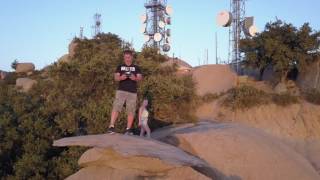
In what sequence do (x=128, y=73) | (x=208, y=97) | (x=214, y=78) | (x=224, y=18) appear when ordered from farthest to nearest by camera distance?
(x=224, y=18)
(x=214, y=78)
(x=208, y=97)
(x=128, y=73)

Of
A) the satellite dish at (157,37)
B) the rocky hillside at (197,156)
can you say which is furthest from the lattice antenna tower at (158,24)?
the rocky hillside at (197,156)

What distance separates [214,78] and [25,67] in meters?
27.8

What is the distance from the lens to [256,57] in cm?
2956

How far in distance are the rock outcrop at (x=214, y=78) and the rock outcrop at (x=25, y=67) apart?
2471 cm

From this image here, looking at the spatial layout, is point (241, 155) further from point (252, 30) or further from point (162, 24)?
point (162, 24)

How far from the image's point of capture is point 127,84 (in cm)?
1202

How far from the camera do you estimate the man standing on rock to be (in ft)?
38.8

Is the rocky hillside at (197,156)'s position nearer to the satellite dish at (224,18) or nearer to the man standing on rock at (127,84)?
the man standing on rock at (127,84)

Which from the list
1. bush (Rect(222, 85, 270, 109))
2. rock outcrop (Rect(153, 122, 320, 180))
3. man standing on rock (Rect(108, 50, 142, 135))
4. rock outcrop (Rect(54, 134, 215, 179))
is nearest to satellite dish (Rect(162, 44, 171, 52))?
bush (Rect(222, 85, 270, 109))

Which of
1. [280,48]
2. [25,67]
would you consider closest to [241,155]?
[280,48]

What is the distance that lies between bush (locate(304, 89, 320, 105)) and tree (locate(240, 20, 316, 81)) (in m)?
2.76

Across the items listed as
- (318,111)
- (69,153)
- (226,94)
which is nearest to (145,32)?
(226,94)

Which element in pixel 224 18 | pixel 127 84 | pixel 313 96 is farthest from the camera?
pixel 224 18

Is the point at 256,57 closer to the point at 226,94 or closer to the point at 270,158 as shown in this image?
the point at 226,94
